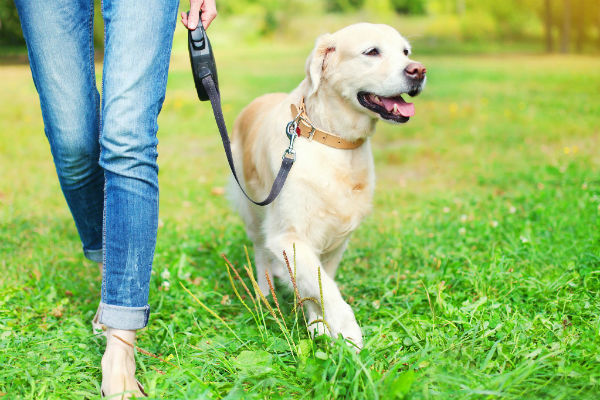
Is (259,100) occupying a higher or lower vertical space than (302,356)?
higher

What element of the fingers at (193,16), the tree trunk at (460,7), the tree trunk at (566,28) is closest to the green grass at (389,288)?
the fingers at (193,16)

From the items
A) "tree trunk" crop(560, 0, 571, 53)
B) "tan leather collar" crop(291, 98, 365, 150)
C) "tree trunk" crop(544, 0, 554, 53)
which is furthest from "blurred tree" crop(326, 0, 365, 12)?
"tan leather collar" crop(291, 98, 365, 150)

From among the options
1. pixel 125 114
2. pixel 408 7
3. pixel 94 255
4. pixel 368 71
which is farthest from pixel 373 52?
pixel 408 7

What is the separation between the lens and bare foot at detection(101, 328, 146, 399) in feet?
5.58

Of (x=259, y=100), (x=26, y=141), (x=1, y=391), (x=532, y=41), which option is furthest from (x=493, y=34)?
(x=1, y=391)

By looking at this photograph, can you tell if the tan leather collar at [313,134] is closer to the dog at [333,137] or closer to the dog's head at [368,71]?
the dog at [333,137]

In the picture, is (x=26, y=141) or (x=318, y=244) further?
(x=26, y=141)

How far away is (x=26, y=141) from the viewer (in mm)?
6504

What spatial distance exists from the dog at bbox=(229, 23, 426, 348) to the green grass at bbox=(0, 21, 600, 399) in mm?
362

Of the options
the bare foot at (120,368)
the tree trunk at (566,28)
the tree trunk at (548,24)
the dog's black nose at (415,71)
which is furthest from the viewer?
the tree trunk at (548,24)

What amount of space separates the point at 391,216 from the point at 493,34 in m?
23.9

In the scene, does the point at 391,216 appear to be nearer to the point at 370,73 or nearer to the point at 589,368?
the point at 370,73

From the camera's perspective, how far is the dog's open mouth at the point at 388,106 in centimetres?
243

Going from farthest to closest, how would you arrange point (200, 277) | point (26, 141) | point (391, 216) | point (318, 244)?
point (26, 141) → point (391, 216) → point (200, 277) → point (318, 244)
